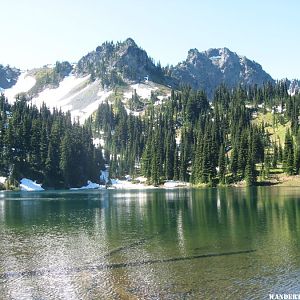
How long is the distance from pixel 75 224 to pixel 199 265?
3435 cm

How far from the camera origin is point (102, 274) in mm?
35156

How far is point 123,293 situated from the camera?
97.8 feet

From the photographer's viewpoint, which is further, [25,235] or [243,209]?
[243,209]

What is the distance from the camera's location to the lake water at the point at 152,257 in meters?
30.5

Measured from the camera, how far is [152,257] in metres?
41.6

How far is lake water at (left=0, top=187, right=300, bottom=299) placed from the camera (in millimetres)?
30531

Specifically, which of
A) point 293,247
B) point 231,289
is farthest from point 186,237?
point 231,289

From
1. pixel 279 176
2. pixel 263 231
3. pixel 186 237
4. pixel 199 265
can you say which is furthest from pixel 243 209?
pixel 279 176

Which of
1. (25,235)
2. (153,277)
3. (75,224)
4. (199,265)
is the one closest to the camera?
(153,277)

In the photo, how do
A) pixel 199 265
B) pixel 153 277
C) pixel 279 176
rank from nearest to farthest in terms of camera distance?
pixel 153 277 → pixel 199 265 → pixel 279 176

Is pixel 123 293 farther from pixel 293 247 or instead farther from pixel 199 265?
pixel 293 247

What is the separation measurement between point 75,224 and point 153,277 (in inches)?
1417

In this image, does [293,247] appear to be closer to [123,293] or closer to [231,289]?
[231,289]

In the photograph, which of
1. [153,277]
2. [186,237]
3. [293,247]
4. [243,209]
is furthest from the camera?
[243,209]
